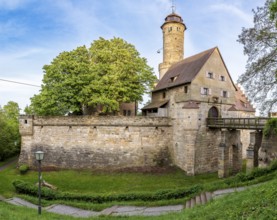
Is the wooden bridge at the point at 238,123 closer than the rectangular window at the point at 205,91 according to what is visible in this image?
Yes

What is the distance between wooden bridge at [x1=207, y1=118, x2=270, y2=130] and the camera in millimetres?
18578

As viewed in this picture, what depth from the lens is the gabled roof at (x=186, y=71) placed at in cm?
2349

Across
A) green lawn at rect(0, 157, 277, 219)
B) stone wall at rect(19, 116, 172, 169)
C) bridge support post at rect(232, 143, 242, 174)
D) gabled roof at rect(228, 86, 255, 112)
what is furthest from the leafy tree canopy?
gabled roof at rect(228, 86, 255, 112)

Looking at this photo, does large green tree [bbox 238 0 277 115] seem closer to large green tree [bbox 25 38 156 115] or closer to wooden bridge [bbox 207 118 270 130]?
wooden bridge [bbox 207 118 270 130]

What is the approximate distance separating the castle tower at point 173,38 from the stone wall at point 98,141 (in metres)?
14.0

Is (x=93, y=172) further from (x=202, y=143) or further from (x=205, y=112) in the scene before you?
(x=205, y=112)

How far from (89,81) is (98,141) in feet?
21.3

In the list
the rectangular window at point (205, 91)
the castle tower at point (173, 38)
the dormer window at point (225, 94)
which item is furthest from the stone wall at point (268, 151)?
the castle tower at point (173, 38)

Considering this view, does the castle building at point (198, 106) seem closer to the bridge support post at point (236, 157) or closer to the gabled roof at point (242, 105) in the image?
the bridge support post at point (236, 157)

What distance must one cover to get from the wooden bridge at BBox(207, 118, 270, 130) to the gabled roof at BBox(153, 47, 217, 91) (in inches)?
194

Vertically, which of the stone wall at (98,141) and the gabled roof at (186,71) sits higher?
the gabled roof at (186,71)

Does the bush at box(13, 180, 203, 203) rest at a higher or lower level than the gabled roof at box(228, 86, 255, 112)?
lower

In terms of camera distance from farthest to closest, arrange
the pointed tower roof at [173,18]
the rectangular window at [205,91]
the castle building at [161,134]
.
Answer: the pointed tower roof at [173,18] → the rectangular window at [205,91] → the castle building at [161,134]

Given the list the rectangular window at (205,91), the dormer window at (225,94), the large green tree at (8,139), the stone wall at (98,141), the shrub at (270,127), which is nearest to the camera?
the shrub at (270,127)
